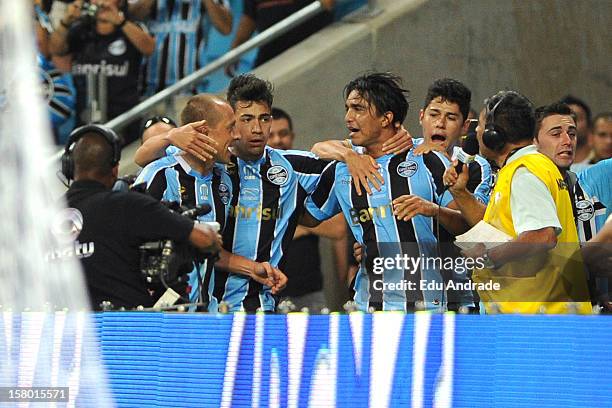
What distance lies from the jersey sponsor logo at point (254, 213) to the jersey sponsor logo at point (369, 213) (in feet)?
1.41

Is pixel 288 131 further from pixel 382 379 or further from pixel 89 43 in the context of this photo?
pixel 382 379

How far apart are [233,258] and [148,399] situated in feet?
4.35

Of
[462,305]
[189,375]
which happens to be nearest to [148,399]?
[189,375]

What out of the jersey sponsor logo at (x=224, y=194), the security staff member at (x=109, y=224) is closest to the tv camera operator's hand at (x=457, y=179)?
the security staff member at (x=109, y=224)

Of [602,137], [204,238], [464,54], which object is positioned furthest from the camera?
[464,54]

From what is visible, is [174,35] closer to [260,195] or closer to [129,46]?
[129,46]

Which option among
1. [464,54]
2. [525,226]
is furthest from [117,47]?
[525,226]

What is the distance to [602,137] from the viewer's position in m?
6.71

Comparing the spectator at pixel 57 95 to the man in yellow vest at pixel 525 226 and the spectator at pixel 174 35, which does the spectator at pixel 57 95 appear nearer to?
the spectator at pixel 174 35

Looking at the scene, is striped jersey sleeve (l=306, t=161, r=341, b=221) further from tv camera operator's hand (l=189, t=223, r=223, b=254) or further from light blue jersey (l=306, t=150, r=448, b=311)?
tv camera operator's hand (l=189, t=223, r=223, b=254)

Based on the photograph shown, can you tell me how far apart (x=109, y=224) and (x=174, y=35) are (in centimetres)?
365

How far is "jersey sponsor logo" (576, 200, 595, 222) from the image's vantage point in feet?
19.6

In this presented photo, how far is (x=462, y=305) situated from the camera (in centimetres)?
468

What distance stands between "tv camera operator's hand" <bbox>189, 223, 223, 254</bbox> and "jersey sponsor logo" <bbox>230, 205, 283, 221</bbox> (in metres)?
0.92
